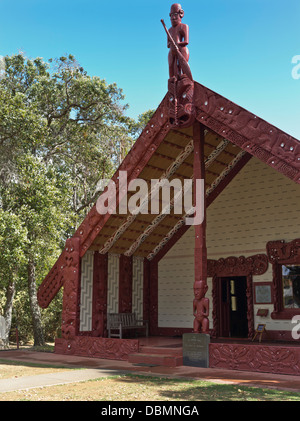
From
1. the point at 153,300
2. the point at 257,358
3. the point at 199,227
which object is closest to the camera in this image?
the point at 257,358

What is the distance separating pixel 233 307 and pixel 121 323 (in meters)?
3.73

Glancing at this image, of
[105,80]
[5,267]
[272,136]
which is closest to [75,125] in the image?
[105,80]

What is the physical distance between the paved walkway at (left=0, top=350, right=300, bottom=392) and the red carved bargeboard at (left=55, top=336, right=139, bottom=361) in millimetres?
338

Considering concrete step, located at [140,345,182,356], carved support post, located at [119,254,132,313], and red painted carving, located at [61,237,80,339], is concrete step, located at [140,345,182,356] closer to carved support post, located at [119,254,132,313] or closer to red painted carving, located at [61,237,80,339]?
red painted carving, located at [61,237,80,339]

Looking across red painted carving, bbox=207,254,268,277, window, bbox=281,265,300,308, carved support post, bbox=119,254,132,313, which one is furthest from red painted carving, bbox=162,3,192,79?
carved support post, bbox=119,254,132,313

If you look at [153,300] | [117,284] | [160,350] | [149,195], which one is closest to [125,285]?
[117,284]

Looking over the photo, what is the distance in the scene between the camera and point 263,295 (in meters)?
13.2

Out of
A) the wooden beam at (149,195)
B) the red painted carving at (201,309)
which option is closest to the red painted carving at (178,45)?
the wooden beam at (149,195)

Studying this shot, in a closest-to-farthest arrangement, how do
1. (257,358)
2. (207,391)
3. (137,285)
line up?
(207,391)
(257,358)
(137,285)

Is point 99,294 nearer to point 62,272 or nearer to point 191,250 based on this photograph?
point 62,272

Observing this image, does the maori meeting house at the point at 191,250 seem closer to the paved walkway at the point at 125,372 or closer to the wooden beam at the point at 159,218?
the wooden beam at the point at 159,218

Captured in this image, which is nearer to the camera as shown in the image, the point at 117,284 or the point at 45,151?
the point at 117,284

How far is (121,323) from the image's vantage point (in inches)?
555

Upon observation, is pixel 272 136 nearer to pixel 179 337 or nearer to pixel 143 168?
pixel 143 168
